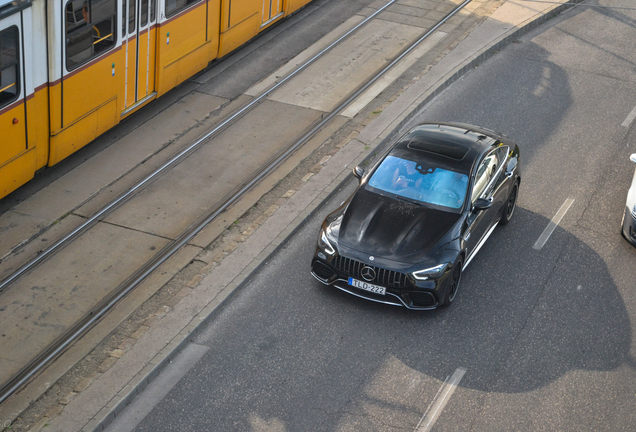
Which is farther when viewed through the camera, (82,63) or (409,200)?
(82,63)

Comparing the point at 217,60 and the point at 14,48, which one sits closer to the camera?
the point at 14,48

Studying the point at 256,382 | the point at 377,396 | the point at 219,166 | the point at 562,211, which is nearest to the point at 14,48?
the point at 219,166

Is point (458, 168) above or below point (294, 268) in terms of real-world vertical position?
above

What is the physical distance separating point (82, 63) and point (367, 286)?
5.78m

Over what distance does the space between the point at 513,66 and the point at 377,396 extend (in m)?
10.7

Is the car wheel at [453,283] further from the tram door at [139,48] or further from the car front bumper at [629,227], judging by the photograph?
the tram door at [139,48]

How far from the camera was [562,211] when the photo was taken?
11961mm

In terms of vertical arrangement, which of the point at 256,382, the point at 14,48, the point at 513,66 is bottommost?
the point at 256,382

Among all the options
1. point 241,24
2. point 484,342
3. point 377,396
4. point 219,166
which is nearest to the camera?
point 377,396

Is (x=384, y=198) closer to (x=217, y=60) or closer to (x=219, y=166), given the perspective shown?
(x=219, y=166)

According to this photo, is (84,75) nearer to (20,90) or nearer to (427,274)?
(20,90)

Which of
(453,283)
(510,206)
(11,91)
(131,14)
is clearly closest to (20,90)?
(11,91)

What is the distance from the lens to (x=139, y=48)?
521 inches

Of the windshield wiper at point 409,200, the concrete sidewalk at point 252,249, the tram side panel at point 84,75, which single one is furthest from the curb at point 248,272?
the tram side panel at point 84,75
